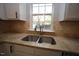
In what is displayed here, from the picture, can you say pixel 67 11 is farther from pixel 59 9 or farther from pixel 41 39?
pixel 41 39

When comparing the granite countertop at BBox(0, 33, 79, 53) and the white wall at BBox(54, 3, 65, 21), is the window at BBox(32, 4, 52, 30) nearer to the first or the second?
the white wall at BBox(54, 3, 65, 21)

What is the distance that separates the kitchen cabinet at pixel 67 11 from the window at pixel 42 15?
79 millimetres

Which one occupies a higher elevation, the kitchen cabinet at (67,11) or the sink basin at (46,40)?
the kitchen cabinet at (67,11)

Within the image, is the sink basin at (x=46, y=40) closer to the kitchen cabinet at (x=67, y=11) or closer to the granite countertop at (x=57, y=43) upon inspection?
the granite countertop at (x=57, y=43)

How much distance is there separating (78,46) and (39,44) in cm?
44

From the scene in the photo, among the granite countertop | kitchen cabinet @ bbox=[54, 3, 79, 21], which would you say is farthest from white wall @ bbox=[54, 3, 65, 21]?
the granite countertop

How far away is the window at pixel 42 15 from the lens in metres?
1.56

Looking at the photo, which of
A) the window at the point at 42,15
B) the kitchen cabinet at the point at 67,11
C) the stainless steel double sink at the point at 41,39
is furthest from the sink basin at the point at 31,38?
the kitchen cabinet at the point at 67,11

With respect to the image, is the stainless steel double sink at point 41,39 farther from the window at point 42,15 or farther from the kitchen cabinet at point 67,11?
the kitchen cabinet at point 67,11

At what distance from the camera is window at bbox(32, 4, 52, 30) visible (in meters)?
1.56

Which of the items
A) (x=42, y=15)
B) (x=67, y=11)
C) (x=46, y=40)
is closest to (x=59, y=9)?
(x=67, y=11)

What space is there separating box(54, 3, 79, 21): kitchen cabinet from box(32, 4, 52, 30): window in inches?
3.1

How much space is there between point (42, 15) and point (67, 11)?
0.28 m

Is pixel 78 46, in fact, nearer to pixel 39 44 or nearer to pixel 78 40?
pixel 78 40
